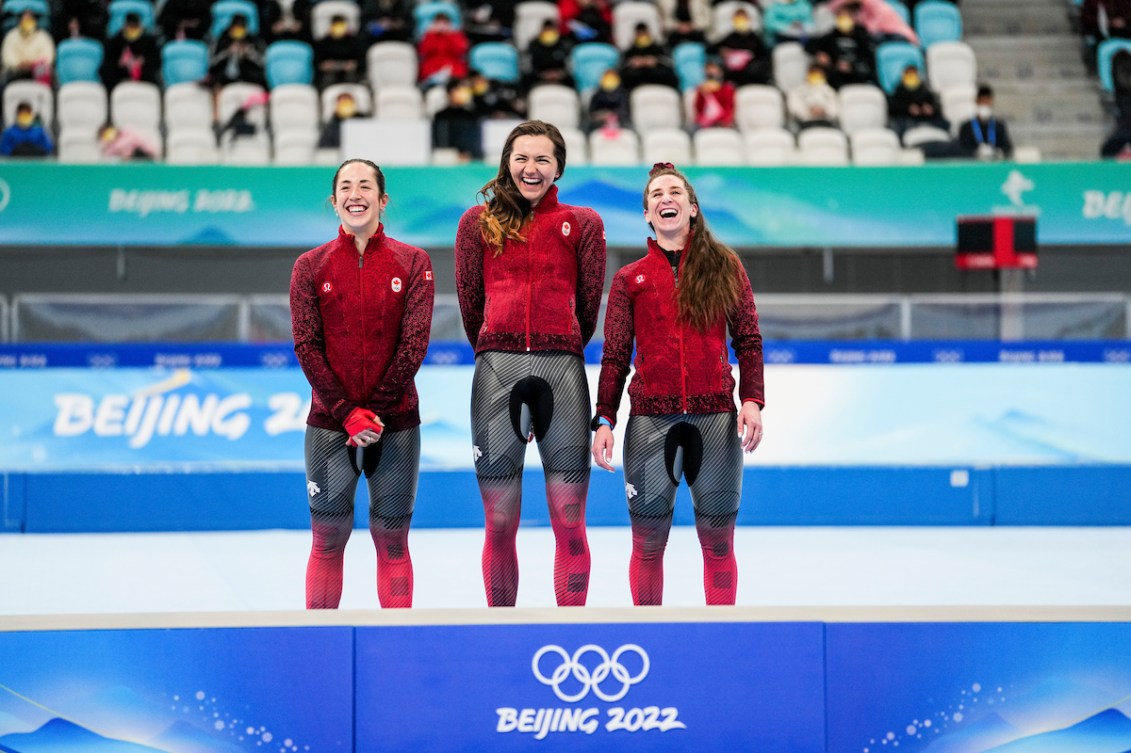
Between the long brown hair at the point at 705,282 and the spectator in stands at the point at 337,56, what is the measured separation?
31.1 ft

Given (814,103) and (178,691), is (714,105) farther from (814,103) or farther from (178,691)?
(178,691)

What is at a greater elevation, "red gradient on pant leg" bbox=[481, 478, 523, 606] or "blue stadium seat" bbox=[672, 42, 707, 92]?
"blue stadium seat" bbox=[672, 42, 707, 92]

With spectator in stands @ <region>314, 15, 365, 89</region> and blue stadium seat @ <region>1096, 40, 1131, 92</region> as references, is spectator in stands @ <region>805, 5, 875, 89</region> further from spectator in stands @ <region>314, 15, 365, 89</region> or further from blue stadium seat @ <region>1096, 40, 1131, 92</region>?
spectator in stands @ <region>314, 15, 365, 89</region>

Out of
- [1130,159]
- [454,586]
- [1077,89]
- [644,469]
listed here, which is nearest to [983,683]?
[644,469]

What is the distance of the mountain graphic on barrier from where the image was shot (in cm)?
275

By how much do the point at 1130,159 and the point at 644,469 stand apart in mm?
9550

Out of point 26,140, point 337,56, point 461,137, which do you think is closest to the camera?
point 26,140

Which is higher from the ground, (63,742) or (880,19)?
(880,19)

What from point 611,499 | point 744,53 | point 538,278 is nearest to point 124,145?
point 611,499

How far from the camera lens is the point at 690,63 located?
13.4 metres

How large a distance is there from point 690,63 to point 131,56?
19.4ft

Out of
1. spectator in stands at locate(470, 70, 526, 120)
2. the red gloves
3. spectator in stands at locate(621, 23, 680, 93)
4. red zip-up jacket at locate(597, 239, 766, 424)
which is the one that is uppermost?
spectator in stands at locate(621, 23, 680, 93)

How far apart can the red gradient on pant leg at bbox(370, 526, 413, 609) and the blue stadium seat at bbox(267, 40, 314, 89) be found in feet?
32.0

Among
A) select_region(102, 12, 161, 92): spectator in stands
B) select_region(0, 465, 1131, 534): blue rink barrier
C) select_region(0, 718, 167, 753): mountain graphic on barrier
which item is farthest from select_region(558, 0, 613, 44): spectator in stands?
select_region(0, 718, 167, 753): mountain graphic on barrier
